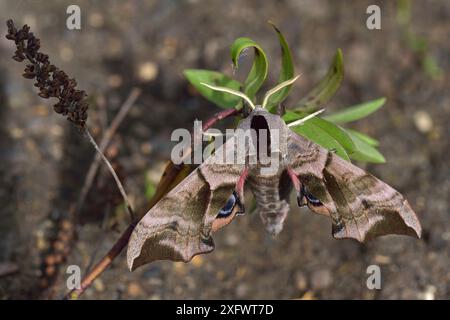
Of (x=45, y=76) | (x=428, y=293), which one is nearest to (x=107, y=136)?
(x=45, y=76)

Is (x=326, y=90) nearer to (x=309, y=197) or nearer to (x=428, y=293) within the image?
(x=309, y=197)

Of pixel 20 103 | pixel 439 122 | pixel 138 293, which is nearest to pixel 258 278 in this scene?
pixel 138 293

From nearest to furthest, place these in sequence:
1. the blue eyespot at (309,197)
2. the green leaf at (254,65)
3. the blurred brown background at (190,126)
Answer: the green leaf at (254,65) → the blue eyespot at (309,197) → the blurred brown background at (190,126)

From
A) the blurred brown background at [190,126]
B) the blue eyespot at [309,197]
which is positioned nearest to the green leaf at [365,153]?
the blue eyespot at [309,197]

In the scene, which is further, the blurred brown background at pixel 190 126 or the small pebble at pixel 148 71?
the small pebble at pixel 148 71

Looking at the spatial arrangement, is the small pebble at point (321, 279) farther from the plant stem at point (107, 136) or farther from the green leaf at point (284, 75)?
the plant stem at point (107, 136)

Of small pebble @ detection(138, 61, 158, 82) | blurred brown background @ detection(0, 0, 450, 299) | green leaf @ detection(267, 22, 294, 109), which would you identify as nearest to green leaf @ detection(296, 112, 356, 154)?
green leaf @ detection(267, 22, 294, 109)

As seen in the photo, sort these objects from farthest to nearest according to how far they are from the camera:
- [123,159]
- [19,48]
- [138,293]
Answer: [123,159] → [138,293] → [19,48]

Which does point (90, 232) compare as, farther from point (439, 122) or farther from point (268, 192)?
point (439, 122)
